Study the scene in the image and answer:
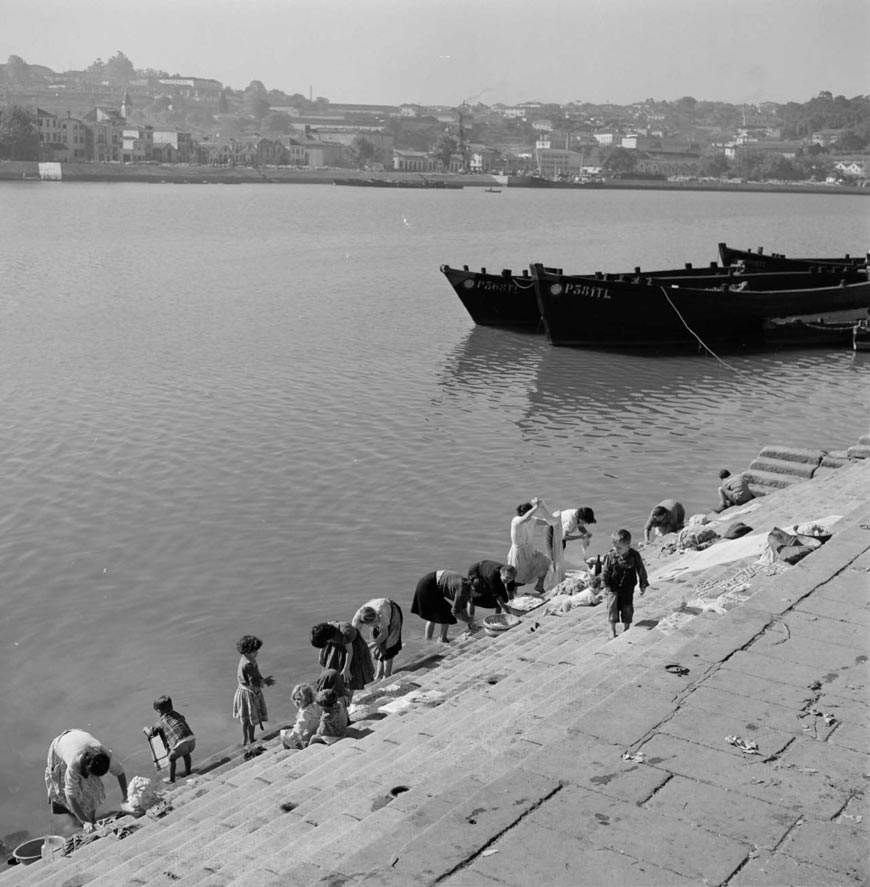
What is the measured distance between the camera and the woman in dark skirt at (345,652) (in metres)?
9.46

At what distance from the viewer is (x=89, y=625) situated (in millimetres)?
12922

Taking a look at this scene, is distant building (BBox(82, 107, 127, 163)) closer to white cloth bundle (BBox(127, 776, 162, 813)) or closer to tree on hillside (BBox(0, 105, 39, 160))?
tree on hillside (BBox(0, 105, 39, 160))

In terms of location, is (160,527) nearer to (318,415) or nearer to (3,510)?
(3,510)

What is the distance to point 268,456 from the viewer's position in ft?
65.3

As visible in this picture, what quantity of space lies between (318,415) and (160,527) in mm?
7309

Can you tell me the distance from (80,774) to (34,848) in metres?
0.55

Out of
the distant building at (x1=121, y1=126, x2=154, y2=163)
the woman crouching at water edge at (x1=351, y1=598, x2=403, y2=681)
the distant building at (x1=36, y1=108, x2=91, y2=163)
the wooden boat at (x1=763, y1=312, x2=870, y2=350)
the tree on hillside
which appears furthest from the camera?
the distant building at (x1=121, y1=126, x2=154, y2=163)

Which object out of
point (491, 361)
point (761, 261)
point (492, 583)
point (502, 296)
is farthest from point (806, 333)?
point (492, 583)

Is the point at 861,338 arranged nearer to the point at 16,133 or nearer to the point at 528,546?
the point at 528,546

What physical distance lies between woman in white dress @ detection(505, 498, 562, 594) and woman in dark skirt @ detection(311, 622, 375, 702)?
109 inches

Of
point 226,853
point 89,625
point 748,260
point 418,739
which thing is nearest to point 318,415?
point 89,625

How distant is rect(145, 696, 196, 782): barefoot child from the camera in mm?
9023

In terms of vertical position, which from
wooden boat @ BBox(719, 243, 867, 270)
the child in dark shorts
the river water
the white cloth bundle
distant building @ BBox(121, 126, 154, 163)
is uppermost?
distant building @ BBox(121, 126, 154, 163)

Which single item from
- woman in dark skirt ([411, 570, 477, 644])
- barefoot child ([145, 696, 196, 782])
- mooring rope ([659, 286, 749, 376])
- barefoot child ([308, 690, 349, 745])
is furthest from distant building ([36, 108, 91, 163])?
barefoot child ([308, 690, 349, 745])
